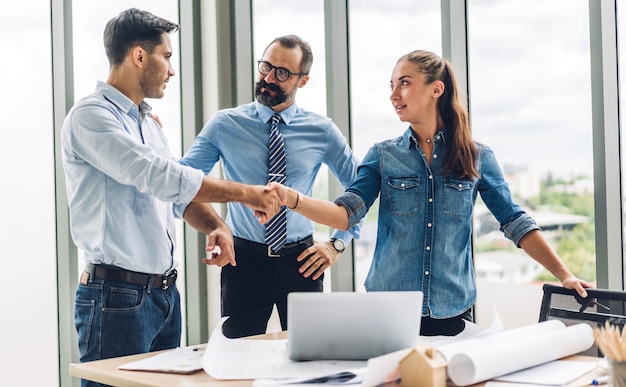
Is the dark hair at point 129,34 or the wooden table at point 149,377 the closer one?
the wooden table at point 149,377

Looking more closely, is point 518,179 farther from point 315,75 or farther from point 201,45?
point 201,45

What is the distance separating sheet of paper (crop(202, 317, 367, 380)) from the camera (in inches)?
60.9

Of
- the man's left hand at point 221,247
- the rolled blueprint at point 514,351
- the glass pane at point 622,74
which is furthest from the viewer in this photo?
the glass pane at point 622,74

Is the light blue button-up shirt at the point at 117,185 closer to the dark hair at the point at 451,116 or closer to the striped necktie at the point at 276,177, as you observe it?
the striped necktie at the point at 276,177

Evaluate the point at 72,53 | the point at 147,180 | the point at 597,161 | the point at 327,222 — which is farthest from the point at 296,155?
the point at 72,53

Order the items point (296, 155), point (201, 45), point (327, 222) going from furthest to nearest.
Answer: point (201, 45)
point (296, 155)
point (327, 222)

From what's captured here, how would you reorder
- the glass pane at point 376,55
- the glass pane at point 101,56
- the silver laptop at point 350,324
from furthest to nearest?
the glass pane at point 101,56, the glass pane at point 376,55, the silver laptop at point 350,324

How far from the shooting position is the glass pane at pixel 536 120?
273cm

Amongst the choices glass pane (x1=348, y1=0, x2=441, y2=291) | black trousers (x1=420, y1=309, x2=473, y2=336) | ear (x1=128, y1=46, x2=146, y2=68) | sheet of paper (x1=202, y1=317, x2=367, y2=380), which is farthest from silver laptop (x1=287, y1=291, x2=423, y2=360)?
glass pane (x1=348, y1=0, x2=441, y2=291)

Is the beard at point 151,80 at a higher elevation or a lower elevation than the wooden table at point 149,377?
higher

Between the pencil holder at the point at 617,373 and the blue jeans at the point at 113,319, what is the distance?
1.40 metres

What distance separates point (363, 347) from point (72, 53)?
2.83 m

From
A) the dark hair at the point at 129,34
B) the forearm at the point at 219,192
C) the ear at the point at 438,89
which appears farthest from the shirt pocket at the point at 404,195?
the dark hair at the point at 129,34

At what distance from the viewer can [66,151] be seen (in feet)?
7.48
